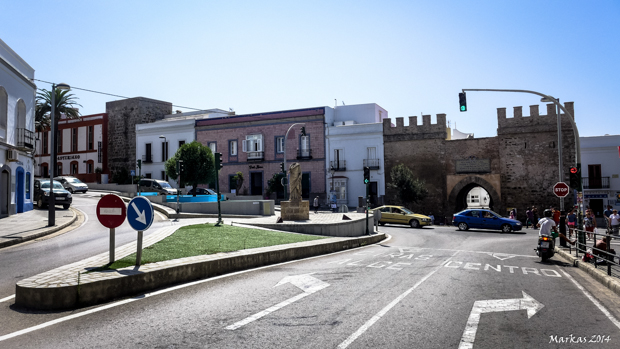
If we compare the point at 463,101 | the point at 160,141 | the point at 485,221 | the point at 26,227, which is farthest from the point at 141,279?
the point at 160,141

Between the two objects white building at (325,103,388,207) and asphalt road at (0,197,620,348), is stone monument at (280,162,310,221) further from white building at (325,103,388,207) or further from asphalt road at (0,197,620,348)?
white building at (325,103,388,207)

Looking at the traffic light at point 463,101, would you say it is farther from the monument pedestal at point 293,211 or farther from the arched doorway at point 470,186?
the arched doorway at point 470,186

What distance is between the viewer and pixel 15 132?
2420 centimetres

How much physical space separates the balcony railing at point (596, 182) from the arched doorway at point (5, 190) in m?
40.4

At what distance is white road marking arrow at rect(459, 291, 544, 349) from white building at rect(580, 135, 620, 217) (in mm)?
36734

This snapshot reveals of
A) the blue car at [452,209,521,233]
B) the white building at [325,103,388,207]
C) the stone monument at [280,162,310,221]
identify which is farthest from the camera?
the white building at [325,103,388,207]

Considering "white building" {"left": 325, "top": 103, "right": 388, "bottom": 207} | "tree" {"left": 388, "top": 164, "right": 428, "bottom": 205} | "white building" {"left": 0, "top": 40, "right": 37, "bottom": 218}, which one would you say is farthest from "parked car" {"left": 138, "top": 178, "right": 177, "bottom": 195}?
"tree" {"left": 388, "top": 164, "right": 428, "bottom": 205}

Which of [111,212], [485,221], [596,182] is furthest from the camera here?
[596,182]

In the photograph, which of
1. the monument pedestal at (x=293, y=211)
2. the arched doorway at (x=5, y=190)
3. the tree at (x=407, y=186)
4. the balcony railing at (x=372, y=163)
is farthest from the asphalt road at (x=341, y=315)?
the balcony railing at (x=372, y=163)

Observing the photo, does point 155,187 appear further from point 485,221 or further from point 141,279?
point 141,279

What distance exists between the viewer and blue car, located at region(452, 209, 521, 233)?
27641 millimetres

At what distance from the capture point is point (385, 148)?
44344 millimetres

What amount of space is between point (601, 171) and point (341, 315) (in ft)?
132

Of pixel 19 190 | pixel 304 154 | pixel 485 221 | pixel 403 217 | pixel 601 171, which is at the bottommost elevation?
pixel 485 221
